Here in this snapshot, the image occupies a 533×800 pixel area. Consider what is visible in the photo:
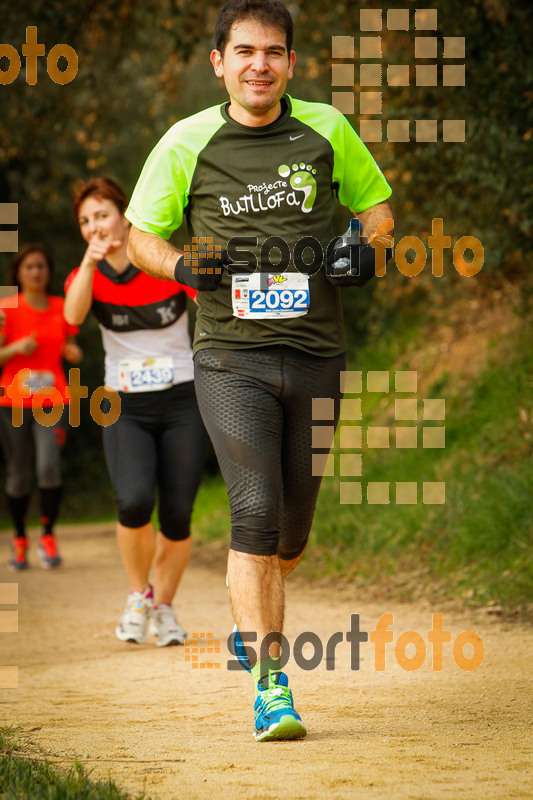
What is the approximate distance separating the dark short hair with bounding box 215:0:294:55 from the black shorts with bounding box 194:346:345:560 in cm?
115

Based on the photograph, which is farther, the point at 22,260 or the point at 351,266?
the point at 22,260

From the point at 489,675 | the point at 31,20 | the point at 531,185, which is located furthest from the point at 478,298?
the point at 489,675

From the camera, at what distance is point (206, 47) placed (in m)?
14.8

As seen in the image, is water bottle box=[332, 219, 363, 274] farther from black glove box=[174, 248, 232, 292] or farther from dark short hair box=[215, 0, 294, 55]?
dark short hair box=[215, 0, 294, 55]

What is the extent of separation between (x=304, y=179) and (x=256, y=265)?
349 mm

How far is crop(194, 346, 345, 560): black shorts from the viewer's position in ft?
11.7

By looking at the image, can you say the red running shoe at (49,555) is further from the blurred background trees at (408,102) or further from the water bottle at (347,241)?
the water bottle at (347,241)

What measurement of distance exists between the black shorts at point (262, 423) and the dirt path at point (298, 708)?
2.29ft

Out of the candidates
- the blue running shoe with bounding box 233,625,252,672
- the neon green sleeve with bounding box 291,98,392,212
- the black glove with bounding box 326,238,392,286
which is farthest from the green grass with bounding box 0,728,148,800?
the neon green sleeve with bounding box 291,98,392,212

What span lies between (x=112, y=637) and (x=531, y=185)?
383 centimetres

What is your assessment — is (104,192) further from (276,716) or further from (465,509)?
(465,509)

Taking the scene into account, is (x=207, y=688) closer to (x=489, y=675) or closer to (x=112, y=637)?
(x=489, y=675)

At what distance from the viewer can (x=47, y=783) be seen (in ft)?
8.93

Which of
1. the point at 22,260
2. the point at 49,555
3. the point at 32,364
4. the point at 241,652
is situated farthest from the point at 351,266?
the point at 49,555
